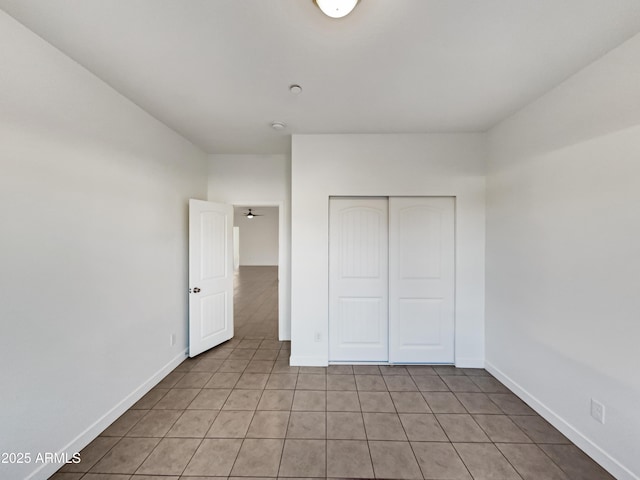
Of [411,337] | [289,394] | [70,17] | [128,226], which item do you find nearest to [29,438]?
[128,226]

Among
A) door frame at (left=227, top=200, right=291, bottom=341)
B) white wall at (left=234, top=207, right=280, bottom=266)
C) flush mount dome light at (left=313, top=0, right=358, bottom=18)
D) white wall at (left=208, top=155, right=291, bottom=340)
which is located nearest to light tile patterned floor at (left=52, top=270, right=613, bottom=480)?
door frame at (left=227, top=200, right=291, bottom=341)

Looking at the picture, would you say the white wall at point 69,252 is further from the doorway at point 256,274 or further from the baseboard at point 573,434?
the baseboard at point 573,434

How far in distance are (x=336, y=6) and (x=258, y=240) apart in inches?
444

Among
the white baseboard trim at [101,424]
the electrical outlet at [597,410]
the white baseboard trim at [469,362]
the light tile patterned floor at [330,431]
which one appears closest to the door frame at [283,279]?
the light tile patterned floor at [330,431]

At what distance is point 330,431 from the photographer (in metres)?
1.97

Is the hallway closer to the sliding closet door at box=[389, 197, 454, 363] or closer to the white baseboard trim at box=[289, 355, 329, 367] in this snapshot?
the white baseboard trim at box=[289, 355, 329, 367]

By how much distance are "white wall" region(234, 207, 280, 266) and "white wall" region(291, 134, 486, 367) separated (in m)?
9.09

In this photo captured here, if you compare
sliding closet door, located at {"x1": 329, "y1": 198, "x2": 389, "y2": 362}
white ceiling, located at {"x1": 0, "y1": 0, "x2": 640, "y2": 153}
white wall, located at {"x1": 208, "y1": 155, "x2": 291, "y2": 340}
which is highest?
white ceiling, located at {"x1": 0, "y1": 0, "x2": 640, "y2": 153}

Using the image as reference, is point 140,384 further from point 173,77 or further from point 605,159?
point 605,159

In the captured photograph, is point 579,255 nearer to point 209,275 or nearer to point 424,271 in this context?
point 424,271

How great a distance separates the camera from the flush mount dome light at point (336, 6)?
46.9 inches

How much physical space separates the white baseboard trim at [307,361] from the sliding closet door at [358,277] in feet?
0.43

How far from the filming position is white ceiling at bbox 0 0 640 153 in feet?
4.36

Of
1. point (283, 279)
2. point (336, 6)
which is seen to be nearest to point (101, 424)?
point (283, 279)
